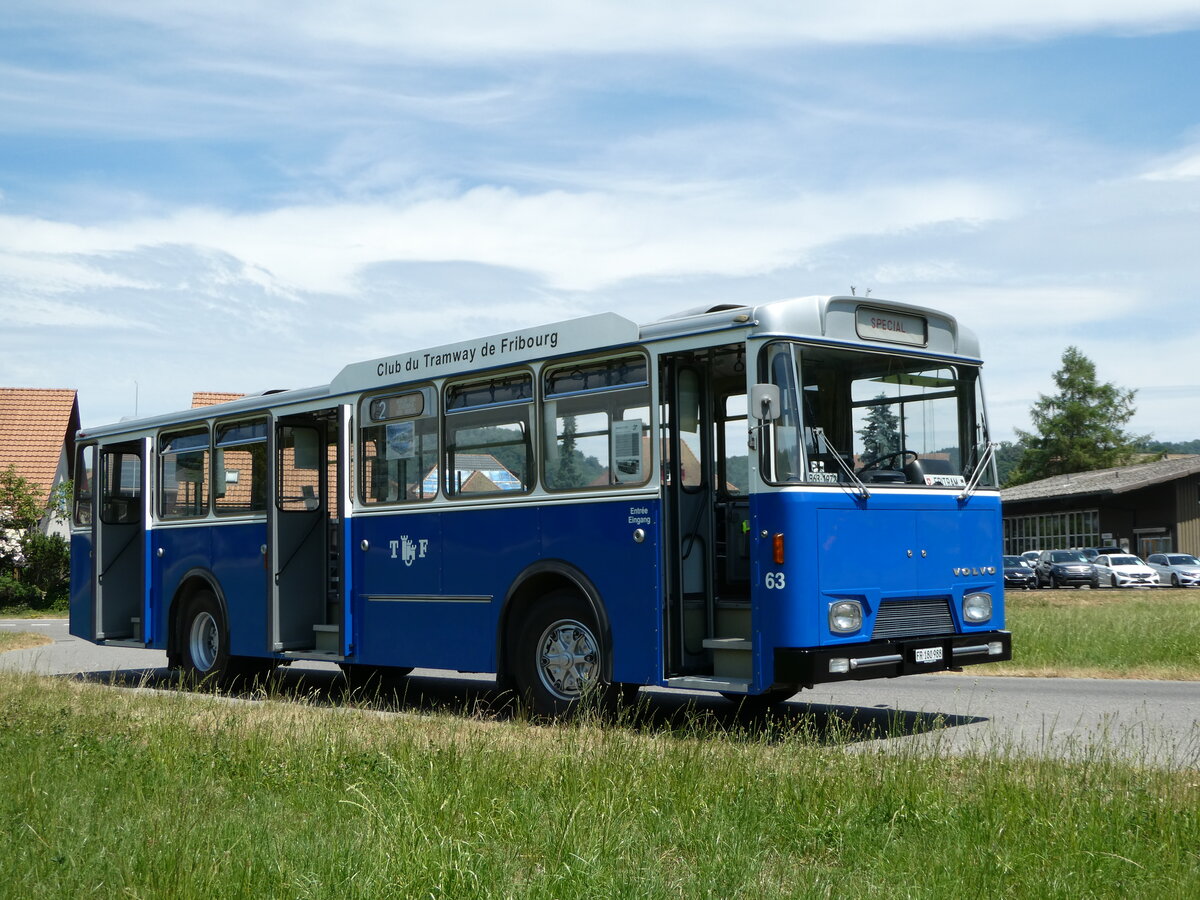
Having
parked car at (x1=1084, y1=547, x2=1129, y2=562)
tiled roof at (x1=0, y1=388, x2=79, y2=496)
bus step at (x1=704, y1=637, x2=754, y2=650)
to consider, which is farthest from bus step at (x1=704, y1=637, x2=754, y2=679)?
parked car at (x1=1084, y1=547, x2=1129, y2=562)

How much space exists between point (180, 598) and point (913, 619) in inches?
356

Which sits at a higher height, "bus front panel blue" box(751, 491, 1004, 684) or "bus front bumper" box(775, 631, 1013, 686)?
"bus front panel blue" box(751, 491, 1004, 684)

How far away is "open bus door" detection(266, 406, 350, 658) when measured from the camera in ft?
45.8

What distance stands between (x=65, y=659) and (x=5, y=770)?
13.3m

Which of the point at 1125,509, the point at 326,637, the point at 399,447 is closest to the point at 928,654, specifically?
the point at 399,447

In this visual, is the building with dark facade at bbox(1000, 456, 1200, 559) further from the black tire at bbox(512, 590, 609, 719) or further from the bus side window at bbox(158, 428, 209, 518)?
the black tire at bbox(512, 590, 609, 719)

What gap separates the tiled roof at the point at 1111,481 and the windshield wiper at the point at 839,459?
4772 centimetres

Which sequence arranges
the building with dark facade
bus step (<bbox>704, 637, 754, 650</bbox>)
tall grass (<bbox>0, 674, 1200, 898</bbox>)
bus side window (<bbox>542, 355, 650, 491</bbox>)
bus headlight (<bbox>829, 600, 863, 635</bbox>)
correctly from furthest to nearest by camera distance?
the building with dark facade, bus side window (<bbox>542, 355, 650, 491</bbox>), bus step (<bbox>704, 637, 754, 650</bbox>), bus headlight (<bbox>829, 600, 863, 635</bbox>), tall grass (<bbox>0, 674, 1200, 898</bbox>)

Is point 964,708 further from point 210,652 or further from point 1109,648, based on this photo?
point 210,652

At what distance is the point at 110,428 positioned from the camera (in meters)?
16.7

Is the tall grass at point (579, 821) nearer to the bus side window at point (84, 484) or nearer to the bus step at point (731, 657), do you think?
the bus step at point (731, 657)

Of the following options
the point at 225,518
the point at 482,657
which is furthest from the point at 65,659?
the point at 482,657

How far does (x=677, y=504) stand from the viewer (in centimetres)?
995

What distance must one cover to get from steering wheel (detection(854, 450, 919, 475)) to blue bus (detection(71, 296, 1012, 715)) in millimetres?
23
